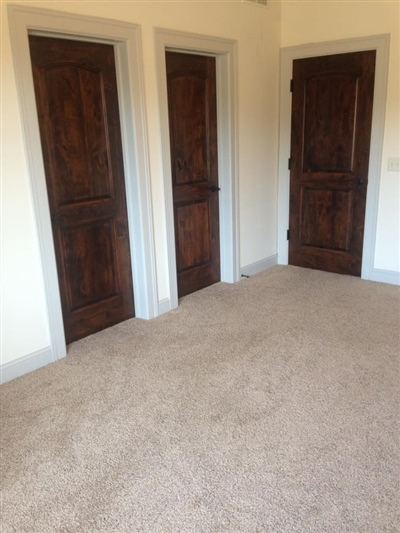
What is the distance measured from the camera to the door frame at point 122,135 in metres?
2.71

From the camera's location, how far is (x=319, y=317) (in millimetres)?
3746

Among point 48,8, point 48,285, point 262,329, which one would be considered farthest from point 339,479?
point 48,8

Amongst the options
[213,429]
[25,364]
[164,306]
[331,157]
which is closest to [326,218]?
[331,157]

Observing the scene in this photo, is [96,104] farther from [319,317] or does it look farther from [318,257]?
[318,257]

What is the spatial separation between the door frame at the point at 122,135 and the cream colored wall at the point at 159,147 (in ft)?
0.15

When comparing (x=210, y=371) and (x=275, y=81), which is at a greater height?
(x=275, y=81)

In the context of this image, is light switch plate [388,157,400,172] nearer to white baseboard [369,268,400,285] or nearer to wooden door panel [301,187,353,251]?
wooden door panel [301,187,353,251]

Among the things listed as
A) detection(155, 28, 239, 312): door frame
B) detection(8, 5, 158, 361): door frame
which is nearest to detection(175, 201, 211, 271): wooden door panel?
detection(155, 28, 239, 312): door frame

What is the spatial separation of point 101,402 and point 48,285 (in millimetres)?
848

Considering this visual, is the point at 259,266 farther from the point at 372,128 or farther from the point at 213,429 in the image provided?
the point at 213,429

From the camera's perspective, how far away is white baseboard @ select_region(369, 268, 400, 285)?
4.40m

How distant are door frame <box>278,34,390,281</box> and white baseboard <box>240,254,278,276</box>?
0.51 ft

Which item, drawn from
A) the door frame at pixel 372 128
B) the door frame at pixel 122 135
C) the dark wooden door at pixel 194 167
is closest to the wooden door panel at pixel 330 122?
the door frame at pixel 372 128

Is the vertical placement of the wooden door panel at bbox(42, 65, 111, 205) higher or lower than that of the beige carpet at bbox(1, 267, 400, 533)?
higher
